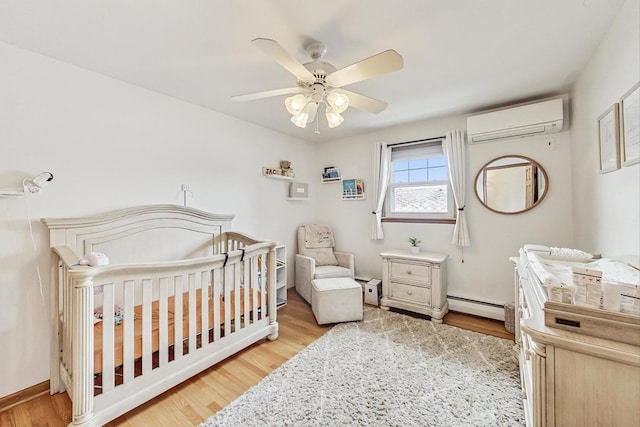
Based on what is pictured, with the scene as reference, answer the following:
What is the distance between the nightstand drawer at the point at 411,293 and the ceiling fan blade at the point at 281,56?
2.40m

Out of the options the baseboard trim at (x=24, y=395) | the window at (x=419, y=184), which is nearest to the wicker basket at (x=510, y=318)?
the window at (x=419, y=184)

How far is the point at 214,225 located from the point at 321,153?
7.00 feet

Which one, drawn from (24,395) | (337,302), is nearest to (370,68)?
(337,302)

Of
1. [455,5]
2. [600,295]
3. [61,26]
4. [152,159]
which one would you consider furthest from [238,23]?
[600,295]

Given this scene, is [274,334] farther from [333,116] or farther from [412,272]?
[333,116]

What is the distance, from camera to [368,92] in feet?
7.75

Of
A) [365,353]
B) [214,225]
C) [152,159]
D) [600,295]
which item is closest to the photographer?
[600,295]

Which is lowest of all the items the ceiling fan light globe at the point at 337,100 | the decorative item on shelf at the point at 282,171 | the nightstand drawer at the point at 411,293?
the nightstand drawer at the point at 411,293

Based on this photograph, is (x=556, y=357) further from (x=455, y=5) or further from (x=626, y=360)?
(x=455, y=5)

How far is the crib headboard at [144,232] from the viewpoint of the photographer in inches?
71.7

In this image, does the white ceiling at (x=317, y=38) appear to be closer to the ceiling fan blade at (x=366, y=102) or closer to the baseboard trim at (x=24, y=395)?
the ceiling fan blade at (x=366, y=102)

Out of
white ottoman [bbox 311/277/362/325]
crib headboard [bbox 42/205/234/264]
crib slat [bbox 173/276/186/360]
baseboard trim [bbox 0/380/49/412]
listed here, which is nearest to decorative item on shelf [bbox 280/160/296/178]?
crib headboard [bbox 42/205/234/264]

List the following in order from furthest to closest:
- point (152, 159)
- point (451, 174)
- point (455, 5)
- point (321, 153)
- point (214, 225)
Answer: point (321, 153), point (451, 174), point (214, 225), point (152, 159), point (455, 5)

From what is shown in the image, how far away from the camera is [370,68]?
1373mm
